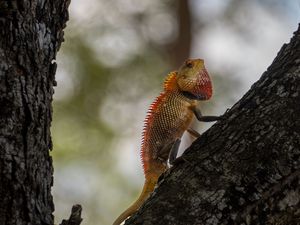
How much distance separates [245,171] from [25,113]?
0.61m

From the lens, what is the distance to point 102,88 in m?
6.77

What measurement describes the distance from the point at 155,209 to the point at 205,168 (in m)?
Result: 0.19

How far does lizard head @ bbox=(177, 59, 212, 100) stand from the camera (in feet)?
11.2

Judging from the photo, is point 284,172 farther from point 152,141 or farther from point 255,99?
point 152,141

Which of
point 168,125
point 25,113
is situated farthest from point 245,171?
point 168,125

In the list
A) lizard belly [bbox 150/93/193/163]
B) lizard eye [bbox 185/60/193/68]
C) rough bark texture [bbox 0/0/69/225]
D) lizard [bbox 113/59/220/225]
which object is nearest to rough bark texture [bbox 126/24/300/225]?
rough bark texture [bbox 0/0/69/225]

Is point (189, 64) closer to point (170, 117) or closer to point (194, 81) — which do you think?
point (194, 81)

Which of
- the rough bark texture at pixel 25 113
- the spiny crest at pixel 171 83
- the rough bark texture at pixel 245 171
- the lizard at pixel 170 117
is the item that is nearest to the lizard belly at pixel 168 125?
the lizard at pixel 170 117

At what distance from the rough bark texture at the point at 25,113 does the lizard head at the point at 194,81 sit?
138 centimetres

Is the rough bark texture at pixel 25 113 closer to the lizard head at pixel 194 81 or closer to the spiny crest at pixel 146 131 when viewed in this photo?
the spiny crest at pixel 146 131

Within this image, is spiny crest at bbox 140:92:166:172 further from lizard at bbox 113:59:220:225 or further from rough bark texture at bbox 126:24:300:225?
rough bark texture at bbox 126:24:300:225

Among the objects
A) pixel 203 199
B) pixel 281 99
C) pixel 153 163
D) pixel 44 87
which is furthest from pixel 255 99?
pixel 153 163

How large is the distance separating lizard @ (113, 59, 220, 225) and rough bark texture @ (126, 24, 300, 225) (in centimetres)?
83

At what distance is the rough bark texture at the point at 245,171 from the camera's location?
6.51 ft
